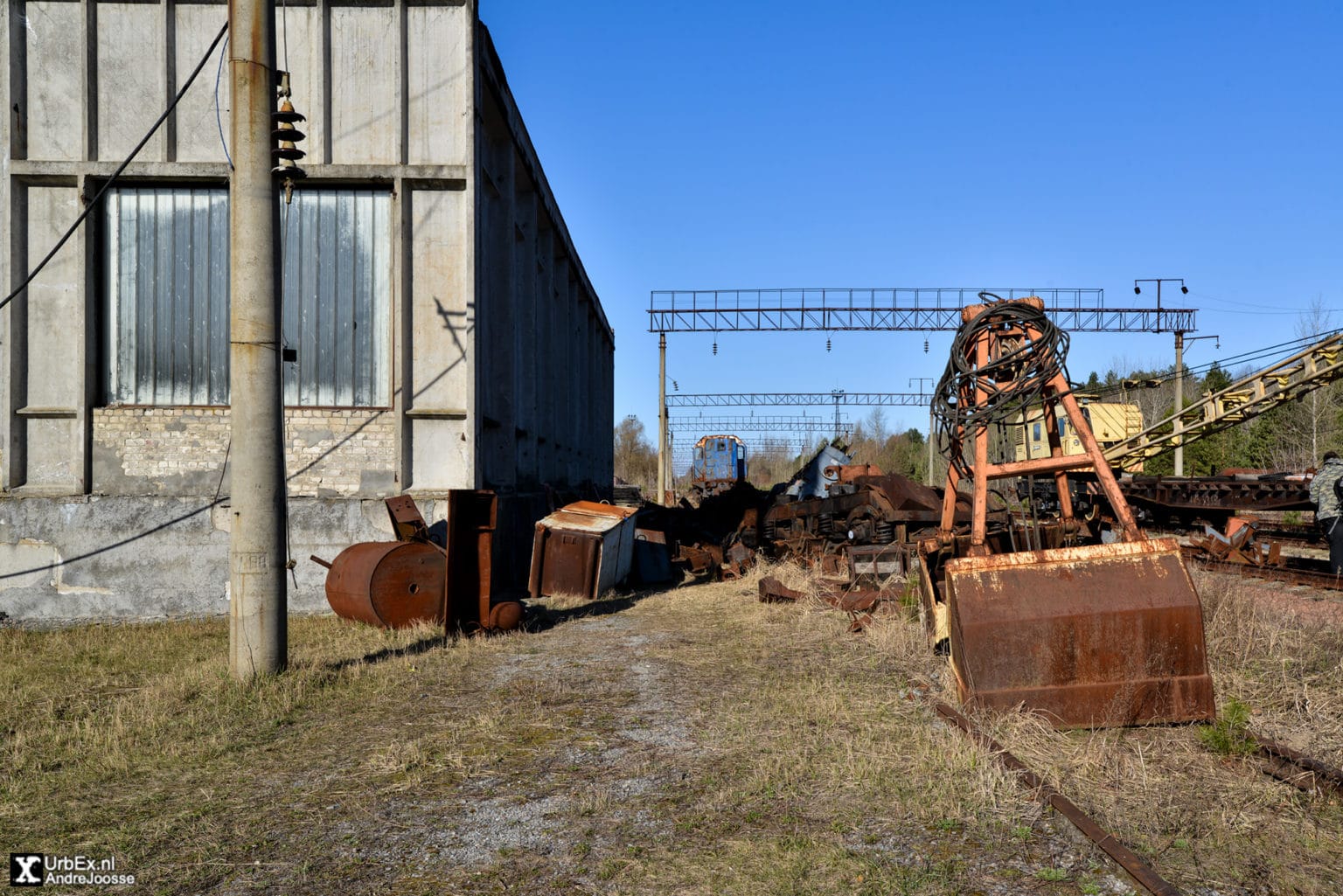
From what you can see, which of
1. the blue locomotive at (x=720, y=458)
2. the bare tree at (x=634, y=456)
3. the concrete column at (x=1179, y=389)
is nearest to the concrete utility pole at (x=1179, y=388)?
the concrete column at (x=1179, y=389)

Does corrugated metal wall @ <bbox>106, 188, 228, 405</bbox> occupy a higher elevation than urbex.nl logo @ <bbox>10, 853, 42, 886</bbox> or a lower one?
higher

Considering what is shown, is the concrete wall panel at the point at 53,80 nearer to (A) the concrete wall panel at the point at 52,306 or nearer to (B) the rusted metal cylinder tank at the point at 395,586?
(A) the concrete wall panel at the point at 52,306

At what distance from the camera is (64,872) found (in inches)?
155

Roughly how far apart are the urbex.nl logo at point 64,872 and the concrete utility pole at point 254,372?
3.33 m

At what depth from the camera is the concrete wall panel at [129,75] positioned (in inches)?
484

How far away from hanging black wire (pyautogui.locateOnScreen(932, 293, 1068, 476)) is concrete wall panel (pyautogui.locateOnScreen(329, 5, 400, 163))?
8.59 meters

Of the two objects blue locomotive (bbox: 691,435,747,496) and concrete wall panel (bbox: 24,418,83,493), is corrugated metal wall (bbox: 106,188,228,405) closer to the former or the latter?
concrete wall panel (bbox: 24,418,83,493)

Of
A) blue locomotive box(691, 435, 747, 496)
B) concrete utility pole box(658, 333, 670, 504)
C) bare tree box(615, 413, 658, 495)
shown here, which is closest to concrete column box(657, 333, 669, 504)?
concrete utility pole box(658, 333, 670, 504)

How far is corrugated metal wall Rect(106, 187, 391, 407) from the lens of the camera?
12.4 m

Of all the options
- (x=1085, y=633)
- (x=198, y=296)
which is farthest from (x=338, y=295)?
(x=1085, y=633)

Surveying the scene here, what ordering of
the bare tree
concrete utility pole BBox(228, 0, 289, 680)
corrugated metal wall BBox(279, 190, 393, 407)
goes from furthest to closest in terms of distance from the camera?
the bare tree → corrugated metal wall BBox(279, 190, 393, 407) → concrete utility pole BBox(228, 0, 289, 680)

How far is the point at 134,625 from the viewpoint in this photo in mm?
11711

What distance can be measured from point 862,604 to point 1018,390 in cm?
417

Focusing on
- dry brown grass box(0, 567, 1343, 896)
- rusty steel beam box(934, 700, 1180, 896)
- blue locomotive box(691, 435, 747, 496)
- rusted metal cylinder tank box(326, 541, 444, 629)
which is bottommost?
dry brown grass box(0, 567, 1343, 896)
